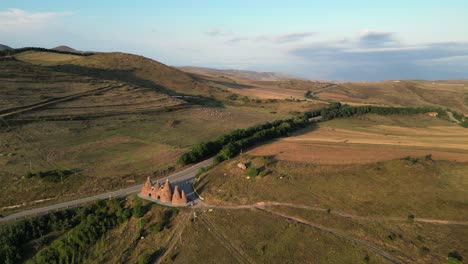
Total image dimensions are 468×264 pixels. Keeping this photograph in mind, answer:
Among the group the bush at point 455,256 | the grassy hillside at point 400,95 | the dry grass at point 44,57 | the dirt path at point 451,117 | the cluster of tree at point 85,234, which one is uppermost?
the dry grass at point 44,57

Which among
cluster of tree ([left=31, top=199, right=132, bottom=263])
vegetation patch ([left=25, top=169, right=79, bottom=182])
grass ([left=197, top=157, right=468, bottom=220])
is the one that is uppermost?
grass ([left=197, top=157, right=468, bottom=220])

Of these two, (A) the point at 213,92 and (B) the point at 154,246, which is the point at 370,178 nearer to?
(B) the point at 154,246

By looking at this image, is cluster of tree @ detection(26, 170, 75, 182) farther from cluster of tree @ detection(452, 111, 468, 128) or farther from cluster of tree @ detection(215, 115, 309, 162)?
cluster of tree @ detection(452, 111, 468, 128)

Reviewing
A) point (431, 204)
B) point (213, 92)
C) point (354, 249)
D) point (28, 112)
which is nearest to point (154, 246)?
point (354, 249)

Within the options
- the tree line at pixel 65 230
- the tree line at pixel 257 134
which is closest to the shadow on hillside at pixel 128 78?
the tree line at pixel 257 134

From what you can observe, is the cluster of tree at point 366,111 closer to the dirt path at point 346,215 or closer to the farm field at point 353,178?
the farm field at point 353,178

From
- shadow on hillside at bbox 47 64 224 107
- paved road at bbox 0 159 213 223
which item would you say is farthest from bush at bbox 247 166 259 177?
shadow on hillside at bbox 47 64 224 107
